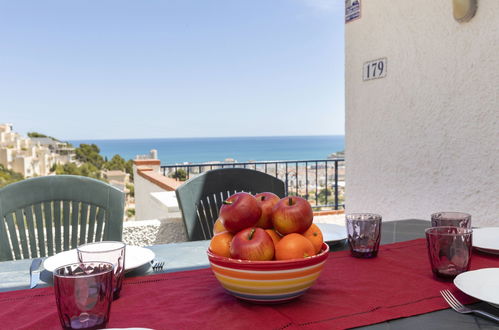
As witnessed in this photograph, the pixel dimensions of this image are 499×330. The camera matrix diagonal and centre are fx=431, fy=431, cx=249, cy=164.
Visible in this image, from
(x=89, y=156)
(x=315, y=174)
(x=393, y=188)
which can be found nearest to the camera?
(x=393, y=188)

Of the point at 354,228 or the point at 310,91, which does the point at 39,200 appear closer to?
the point at 354,228

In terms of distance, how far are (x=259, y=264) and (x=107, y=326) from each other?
0.94 feet

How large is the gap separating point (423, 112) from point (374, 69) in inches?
25.0

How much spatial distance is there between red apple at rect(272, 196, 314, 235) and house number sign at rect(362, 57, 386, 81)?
273 centimetres

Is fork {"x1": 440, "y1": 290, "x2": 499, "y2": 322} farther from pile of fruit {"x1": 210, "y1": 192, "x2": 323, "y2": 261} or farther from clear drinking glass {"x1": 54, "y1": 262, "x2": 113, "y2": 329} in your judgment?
clear drinking glass {"x1": 54, "y1": 262, "x2": 113, "y2": 329}

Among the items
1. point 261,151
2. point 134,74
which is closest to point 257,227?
point 134,74

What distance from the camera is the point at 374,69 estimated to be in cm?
341

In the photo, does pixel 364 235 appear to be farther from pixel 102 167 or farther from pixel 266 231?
pixel 102 167

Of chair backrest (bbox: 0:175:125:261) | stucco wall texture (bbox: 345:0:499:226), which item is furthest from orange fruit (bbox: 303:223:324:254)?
stucco wall texture (bbox: 345:0:499:226)

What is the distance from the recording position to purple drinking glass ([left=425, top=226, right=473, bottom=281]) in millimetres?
966

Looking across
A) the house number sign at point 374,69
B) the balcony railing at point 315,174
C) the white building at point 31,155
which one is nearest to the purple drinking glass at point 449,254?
the house number sign at point 374,69

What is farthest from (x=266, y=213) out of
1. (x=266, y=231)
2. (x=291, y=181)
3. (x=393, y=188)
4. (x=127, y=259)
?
(x=291, y=181)

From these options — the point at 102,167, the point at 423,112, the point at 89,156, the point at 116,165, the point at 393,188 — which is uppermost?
the point at 423,112

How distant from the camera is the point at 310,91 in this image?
4353cm
